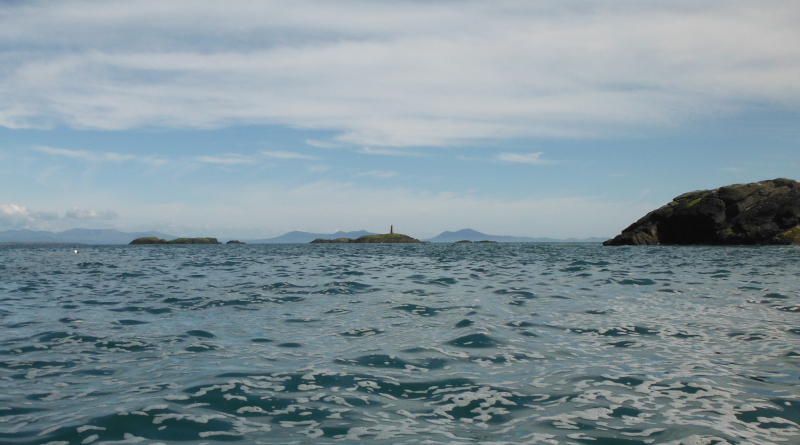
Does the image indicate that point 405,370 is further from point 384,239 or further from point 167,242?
point 167,242

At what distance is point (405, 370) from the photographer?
24.6ft

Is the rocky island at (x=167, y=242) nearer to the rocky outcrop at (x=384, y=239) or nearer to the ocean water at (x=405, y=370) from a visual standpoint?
the rocky outcrop at (x=384, y=239)

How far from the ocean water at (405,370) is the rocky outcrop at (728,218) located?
211 feet

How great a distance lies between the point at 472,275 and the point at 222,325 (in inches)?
582

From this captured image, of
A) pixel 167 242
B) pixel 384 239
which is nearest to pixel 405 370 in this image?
pixel 384 239

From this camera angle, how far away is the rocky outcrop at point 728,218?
67.2m

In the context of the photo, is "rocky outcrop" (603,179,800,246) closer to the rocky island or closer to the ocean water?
the ocean water

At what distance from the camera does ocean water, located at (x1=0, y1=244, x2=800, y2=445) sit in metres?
5.21

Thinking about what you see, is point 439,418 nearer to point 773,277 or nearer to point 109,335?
point 109,335

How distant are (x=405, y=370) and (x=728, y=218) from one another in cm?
8217

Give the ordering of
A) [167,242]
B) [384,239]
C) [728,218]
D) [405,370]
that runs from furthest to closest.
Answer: [384,239]
[167,242]
[728,218]
[405,370]

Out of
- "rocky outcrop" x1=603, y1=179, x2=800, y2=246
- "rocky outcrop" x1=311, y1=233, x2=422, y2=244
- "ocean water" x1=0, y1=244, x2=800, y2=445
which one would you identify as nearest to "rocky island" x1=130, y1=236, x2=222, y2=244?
"rocky outcrop" x1=311, y1=233, x2=422, y2=244

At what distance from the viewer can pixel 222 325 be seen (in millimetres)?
11211

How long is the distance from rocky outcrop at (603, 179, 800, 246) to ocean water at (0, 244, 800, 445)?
211ft
